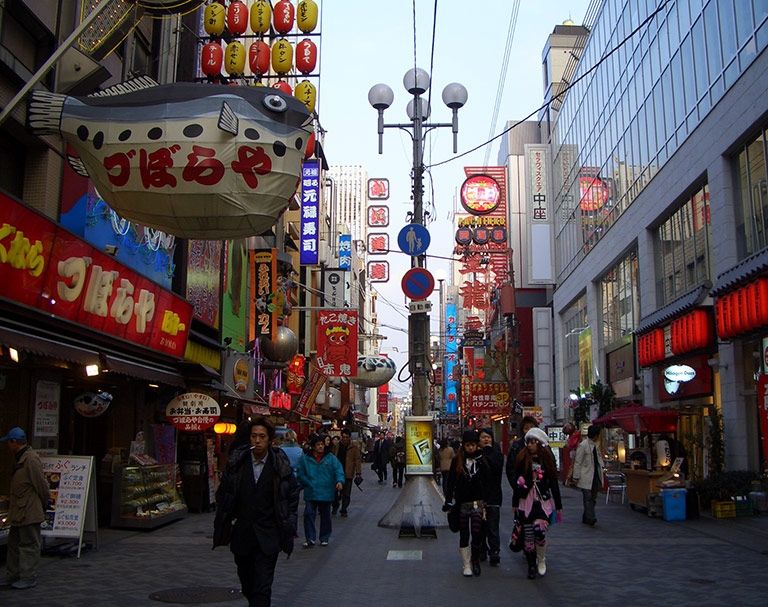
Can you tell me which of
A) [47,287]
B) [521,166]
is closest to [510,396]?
[521,166]

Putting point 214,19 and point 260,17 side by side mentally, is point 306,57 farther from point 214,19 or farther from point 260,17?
point 214,19

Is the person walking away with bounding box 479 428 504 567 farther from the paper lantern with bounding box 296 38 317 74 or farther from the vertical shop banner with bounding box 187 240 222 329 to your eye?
the paper lantern with bounding box 296 38 317 74

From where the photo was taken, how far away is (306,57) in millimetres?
24516

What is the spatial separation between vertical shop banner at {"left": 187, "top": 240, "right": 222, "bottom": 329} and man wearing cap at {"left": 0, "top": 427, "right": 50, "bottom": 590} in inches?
425

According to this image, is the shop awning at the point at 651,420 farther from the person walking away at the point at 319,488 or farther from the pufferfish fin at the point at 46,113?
the pufferfish fin at the point at 46,113

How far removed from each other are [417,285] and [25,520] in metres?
8.73

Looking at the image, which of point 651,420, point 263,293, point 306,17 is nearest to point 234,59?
point 306,17

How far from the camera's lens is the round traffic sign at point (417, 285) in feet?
51.9

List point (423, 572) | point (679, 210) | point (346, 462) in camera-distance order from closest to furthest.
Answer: point (423, 572) < point (346, 462) < point (679, 210)

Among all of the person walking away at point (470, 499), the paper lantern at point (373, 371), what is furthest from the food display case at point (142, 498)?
the paper lantern at point (373, 371)

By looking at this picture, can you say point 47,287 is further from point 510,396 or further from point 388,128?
point 510,396

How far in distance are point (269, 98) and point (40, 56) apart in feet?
20.4

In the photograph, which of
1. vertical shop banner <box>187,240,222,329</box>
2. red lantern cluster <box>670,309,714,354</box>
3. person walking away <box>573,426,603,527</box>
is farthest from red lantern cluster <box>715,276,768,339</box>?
vertical shop banner <box>187,240,222,329</box>

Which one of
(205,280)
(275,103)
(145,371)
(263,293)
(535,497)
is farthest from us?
(263,293)
